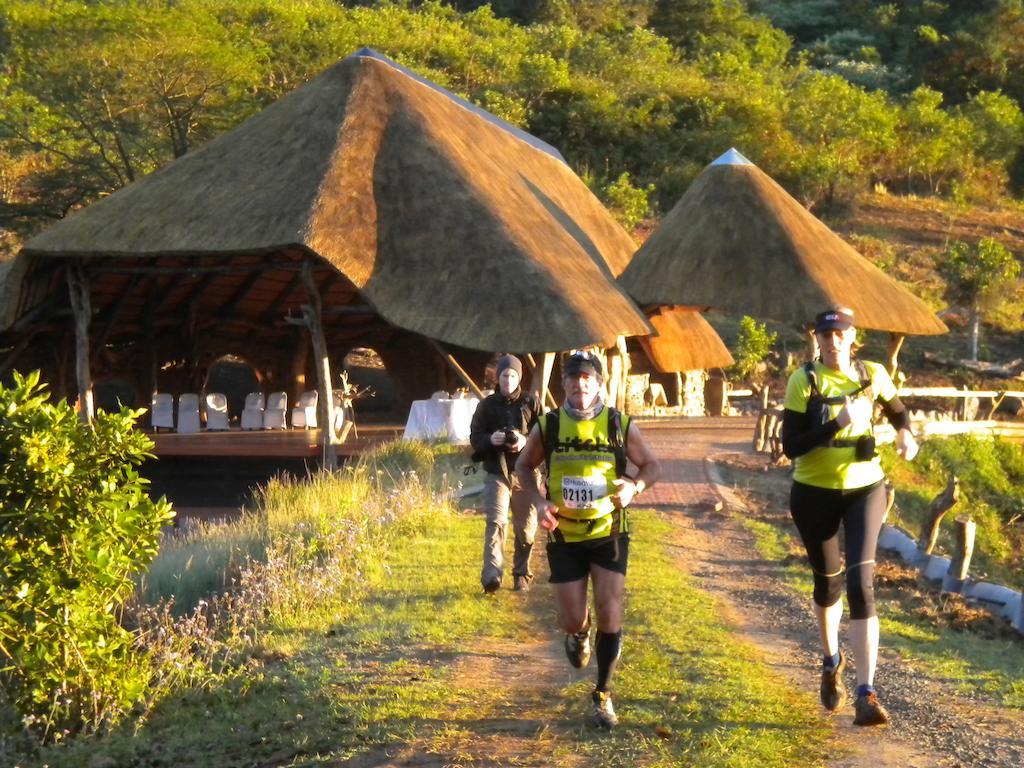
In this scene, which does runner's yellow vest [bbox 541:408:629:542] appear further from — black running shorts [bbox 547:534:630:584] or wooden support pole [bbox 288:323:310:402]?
wooden support pole [bbox 288:323:310:402]

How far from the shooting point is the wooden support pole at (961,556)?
1148 centimetres

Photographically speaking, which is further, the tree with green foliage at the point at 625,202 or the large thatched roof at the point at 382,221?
the tree with green foliage at the point at 625,202

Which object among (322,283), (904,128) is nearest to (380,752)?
(322,283)

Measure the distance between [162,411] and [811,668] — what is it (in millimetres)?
19144

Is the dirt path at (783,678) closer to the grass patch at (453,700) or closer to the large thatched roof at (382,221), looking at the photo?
the grass patch at (453,700)

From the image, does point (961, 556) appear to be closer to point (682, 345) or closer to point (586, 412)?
point (586, 412)

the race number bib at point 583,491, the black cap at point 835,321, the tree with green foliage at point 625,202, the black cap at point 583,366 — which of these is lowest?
the race number bib at point 583,491

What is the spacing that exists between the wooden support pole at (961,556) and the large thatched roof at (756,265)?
26.0 ft

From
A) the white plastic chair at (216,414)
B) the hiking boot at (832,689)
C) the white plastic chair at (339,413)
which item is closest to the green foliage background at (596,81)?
the white plastic chair at (216,414)

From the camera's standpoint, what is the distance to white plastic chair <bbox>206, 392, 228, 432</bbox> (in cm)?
2523

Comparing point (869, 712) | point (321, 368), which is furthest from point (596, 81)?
point (869, 712)

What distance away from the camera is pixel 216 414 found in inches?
998

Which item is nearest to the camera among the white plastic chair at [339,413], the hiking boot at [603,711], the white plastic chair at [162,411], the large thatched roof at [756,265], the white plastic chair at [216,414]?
the hiking boot at [603,711]

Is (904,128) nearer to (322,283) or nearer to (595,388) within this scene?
(322,283)
